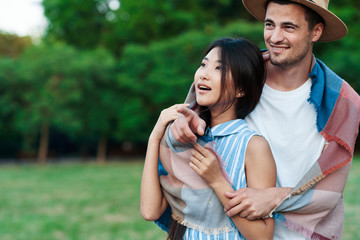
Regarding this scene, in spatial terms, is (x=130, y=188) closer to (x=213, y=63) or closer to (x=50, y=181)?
(x=50, y=181)

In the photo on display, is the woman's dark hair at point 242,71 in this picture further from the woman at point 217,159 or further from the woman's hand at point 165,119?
the woman's hand at point 165,119

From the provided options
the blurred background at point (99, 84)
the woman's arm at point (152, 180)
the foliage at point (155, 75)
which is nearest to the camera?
the woman's arm at point (152, 180)

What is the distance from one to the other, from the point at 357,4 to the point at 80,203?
22.3 m

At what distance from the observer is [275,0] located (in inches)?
90.0

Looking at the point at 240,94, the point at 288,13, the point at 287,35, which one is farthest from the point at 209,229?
the point at 288,13

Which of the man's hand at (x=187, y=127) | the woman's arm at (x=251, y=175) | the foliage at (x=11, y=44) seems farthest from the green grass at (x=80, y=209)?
the foliage at (x=11, y=44)

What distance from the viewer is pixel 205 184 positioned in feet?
6.89

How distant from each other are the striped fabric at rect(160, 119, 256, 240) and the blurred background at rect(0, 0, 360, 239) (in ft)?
28.7

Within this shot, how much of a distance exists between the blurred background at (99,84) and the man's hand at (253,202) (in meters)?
8.98

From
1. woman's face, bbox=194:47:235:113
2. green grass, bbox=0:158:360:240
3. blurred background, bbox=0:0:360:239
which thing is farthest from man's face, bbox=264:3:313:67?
blurred background, bbox=0:0:360:239

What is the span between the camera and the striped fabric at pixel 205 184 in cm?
209

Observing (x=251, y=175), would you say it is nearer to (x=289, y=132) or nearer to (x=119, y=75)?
(x=289, y=132)

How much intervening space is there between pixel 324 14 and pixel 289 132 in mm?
661

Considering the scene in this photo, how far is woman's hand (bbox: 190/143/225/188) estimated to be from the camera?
2.02 metres
